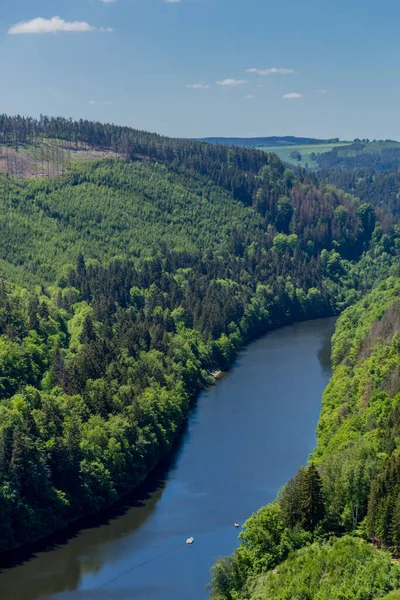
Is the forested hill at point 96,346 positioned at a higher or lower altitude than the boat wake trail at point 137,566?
higher

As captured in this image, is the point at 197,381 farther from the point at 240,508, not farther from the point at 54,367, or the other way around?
the point at 240,508

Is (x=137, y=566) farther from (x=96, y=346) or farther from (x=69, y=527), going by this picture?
(x=96, y=346)

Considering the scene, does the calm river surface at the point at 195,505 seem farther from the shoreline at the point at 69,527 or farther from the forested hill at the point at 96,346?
the forested hill at the point at 96,346

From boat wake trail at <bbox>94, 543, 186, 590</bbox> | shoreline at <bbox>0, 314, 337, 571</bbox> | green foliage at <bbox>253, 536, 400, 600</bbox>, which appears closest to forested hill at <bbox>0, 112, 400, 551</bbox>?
shoreline at <bbox>0, 314, 337, 571</bbox>

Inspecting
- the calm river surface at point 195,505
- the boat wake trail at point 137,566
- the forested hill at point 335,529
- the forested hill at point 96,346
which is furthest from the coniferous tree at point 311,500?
the forested hill at point 96,346

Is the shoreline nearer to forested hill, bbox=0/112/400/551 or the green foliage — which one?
forested hill, bbox=0/112/400/551
